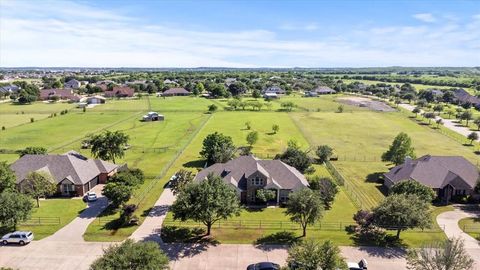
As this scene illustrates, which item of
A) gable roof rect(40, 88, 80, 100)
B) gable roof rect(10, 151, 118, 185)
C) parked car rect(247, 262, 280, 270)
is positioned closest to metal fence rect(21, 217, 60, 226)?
gable roof rect(10, 151, 118, 185)

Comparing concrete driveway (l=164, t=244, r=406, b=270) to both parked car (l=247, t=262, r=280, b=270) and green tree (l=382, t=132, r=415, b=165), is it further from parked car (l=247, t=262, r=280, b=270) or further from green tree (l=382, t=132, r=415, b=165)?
green tree (l=382, t=132, r=415, b=165)

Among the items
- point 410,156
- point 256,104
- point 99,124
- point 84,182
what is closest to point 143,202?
point 84,182

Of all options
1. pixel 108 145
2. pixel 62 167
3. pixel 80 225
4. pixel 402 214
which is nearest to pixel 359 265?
pixel 402 214

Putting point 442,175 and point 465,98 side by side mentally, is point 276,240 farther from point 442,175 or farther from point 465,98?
point 465,98

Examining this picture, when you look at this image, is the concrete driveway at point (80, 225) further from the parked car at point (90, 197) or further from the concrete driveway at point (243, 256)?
the concrete driveway at point (243, 256)

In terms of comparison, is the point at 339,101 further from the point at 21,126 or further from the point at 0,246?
the point at 0,246
